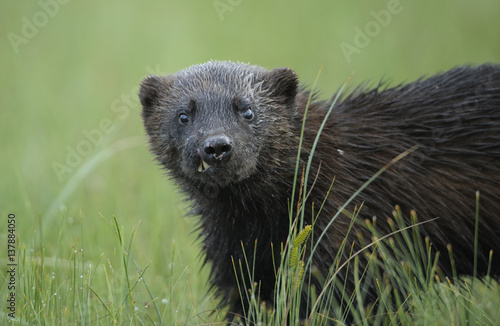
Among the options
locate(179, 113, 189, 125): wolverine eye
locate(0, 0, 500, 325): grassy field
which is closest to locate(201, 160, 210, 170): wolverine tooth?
locate(179, 113, 189, 125): wolverine eye

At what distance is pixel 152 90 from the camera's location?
543 cm

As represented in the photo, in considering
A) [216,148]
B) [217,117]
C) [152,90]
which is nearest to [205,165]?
[216,148]

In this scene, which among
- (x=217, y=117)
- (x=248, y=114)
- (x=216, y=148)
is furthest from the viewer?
(x=248, y=114)

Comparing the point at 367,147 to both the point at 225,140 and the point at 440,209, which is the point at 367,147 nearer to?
the point at 440,209

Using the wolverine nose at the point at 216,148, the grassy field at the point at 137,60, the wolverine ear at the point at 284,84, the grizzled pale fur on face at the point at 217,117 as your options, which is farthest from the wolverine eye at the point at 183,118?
the grassy field at the point at 137,60

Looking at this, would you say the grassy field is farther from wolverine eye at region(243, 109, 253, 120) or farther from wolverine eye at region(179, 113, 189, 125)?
wolverine eye at region(243, 109, 253, 120)

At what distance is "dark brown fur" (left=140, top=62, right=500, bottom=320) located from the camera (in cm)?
489

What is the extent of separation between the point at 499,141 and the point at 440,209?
71 cm

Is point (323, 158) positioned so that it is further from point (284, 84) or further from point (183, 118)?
point (183, 118)

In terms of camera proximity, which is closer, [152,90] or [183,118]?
[183,118]

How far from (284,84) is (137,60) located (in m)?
8.26

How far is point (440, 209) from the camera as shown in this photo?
16.7ft

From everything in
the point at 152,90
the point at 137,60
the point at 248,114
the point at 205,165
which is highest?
the point at 137,60

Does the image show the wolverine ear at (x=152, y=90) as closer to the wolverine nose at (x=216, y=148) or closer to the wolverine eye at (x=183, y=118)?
the wolverine eye at (x=183, y=118)
